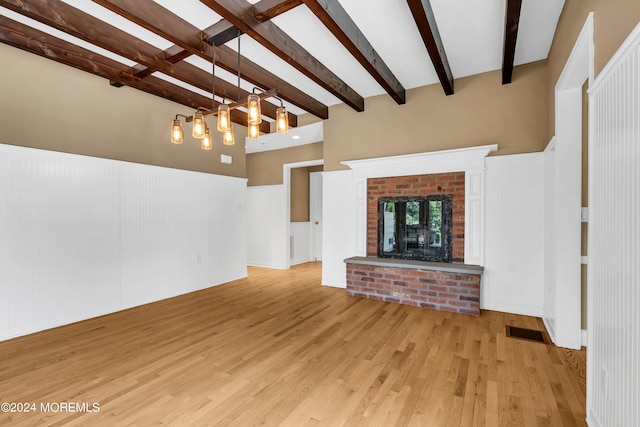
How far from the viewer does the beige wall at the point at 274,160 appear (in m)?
6.59

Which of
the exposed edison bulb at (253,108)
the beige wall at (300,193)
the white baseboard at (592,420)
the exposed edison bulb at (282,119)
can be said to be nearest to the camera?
the white baseboard at (592,420)

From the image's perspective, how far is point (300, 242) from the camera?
7707 mm

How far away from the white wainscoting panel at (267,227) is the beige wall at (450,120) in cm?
211

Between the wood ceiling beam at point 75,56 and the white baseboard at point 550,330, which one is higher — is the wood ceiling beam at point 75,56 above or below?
above

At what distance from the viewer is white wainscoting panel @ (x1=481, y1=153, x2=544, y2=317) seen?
3.59 metres

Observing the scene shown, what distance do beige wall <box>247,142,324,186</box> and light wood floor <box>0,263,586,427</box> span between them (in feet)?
12.5

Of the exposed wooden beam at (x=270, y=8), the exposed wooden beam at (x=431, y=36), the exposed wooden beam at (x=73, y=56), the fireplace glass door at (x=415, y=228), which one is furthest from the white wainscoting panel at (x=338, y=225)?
the exposed wooden beam at (x=73, y=56)

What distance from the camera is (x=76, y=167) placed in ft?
11.6

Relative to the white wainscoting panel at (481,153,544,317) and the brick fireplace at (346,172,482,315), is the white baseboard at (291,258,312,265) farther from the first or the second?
the white wainscoting panel at (481,153,544,317)

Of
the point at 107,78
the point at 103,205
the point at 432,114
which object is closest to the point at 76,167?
the point at 103,205

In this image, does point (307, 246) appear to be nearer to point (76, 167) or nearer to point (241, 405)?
point (76, 167)

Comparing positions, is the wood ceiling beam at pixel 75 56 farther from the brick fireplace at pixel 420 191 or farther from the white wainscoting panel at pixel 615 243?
the white wainscoting panel at pixel 615 243

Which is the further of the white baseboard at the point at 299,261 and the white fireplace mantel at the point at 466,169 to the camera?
the white baseboard at the point at 299,261

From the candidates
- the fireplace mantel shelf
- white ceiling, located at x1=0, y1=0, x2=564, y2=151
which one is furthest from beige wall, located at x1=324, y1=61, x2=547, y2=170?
the fireplace mantel shelf
